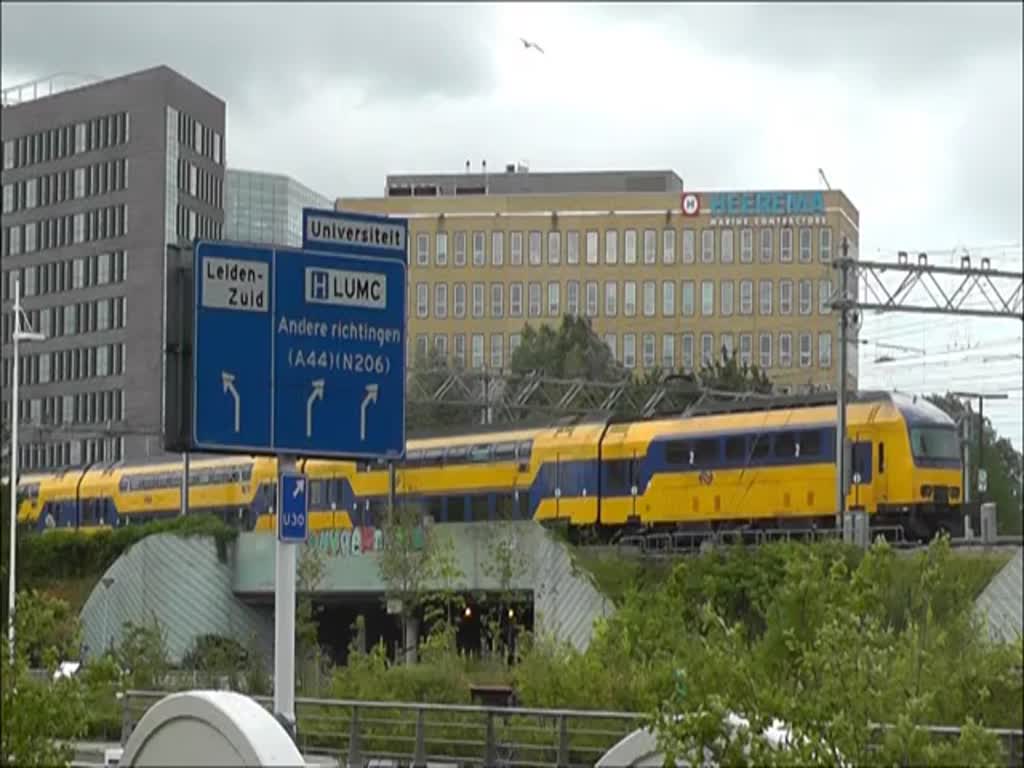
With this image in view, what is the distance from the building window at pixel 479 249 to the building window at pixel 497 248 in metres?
0.49

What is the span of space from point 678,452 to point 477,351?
2213 cm

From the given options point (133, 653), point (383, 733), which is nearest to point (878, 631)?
point (383, 733)

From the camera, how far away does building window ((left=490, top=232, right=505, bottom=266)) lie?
73438 millimetres

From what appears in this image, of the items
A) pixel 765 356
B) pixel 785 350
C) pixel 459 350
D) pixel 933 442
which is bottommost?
pixel 933 442

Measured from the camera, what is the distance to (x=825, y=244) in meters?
79.2

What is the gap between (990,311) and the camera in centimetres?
5134

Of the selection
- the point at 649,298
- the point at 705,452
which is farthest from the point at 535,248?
the point at 705,452

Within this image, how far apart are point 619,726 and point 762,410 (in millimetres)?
25142

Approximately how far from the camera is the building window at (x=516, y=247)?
75.1 metres

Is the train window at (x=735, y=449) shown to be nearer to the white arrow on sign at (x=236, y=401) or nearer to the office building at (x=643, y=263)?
the office building at (x=643, y=263)

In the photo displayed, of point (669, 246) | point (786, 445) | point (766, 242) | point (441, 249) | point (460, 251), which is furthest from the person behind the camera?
point (766, 242)

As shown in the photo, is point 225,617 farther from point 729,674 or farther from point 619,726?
point 729,674

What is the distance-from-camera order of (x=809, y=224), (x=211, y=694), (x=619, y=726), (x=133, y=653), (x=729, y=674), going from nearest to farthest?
(x=211, y=694)
(x=729, y=674)
(x=619, y=726)
(x=133, y=653)
(x=809, y=224)

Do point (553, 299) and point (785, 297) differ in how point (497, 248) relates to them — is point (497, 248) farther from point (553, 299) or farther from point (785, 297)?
point (785, 297)
